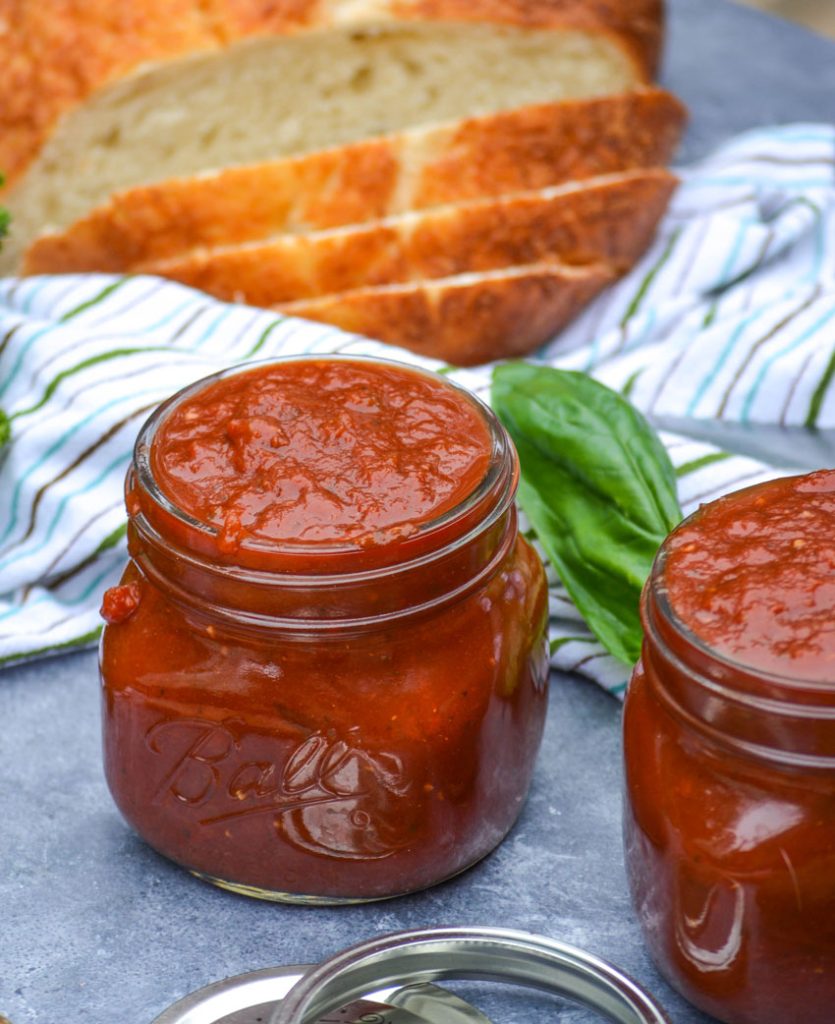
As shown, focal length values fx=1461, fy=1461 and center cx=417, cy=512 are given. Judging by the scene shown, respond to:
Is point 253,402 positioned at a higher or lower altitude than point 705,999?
higher

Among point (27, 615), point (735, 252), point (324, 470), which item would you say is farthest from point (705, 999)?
point (735, 252)

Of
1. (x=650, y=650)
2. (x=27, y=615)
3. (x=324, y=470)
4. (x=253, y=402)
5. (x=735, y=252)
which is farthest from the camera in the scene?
(x=735, y=252)

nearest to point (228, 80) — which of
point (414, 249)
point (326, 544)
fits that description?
point (414, 249)

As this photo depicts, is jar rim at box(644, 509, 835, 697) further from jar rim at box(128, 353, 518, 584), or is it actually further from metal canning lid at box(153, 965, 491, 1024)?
metal canning lid at box(153, 965, 491, 1024)

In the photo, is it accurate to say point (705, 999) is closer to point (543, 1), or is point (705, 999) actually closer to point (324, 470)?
point (324, 470)

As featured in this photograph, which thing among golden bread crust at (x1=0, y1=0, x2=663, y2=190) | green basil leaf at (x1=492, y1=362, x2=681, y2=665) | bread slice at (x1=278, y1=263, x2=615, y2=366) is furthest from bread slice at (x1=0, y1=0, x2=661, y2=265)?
green basil leaf at (x1=492, y1=362, x2=681, y2=665)

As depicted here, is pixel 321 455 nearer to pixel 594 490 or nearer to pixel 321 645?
pixel 321 645
